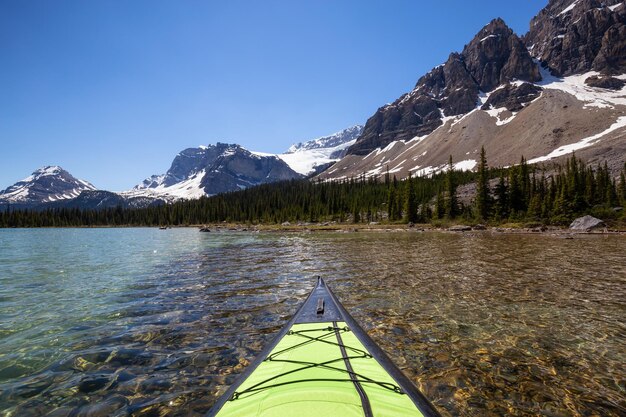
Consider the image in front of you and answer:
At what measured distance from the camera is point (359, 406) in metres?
4.12

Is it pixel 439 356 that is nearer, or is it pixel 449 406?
pixel 449 406

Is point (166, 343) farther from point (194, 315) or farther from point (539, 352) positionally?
point (539, 352)

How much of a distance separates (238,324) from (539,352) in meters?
7.97

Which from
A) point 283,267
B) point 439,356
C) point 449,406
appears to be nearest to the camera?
point 449,406

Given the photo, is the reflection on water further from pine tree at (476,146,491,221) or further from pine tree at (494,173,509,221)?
pine tree at (476,146,491,221)

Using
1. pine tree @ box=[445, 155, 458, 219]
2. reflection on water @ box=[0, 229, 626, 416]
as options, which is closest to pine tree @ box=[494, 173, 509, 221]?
pine tree @ box=[445, 155, 458, 219]

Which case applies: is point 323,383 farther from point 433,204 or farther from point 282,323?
point 433,204

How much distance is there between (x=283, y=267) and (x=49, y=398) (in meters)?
16.2

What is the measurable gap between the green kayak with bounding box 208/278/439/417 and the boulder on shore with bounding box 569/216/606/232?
61374 millimetres

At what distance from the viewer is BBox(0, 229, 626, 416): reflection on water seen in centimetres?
620

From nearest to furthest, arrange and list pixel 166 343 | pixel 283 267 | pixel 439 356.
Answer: pixel 439 356 → pixel 166 343 → pixel 283 267

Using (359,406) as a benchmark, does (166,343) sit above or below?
below

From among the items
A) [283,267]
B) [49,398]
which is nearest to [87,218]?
[283,267]

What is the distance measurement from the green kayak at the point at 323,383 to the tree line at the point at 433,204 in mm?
69100
